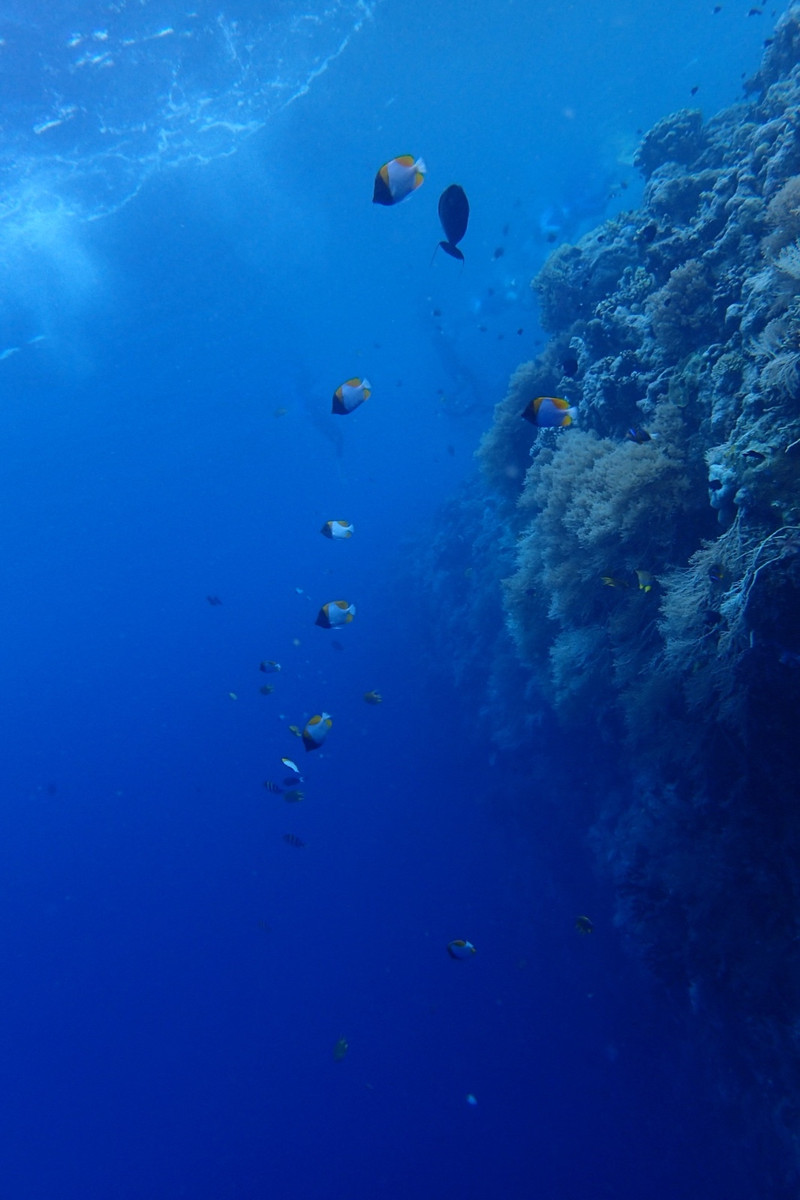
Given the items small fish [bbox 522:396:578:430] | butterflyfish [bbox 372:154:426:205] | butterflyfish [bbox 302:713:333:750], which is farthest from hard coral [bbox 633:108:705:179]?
butterflyfish [bbox 302:713:333:750]

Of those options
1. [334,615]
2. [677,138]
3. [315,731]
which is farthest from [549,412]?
[677,138]

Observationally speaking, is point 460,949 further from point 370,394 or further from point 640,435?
point 370,394

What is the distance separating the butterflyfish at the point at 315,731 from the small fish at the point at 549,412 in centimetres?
405

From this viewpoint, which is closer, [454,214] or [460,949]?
[454,214]

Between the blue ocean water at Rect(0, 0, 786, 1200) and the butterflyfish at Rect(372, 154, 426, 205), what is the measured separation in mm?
9134

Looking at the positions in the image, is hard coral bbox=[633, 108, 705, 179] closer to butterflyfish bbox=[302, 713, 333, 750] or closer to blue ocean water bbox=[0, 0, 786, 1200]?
blue ocean water bbox=[0, 0, 786, 1200]

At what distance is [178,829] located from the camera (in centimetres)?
2748

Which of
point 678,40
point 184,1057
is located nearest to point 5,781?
point 184,1057

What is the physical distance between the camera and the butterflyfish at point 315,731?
6562mm

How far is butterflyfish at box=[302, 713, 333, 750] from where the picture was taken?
6562 millimetres

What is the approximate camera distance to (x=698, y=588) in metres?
4.71

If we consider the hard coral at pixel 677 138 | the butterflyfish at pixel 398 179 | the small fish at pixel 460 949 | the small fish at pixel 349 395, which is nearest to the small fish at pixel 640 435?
the small fish at pixel 349 395

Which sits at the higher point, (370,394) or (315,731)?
(370,394)

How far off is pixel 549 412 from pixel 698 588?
1998mm
